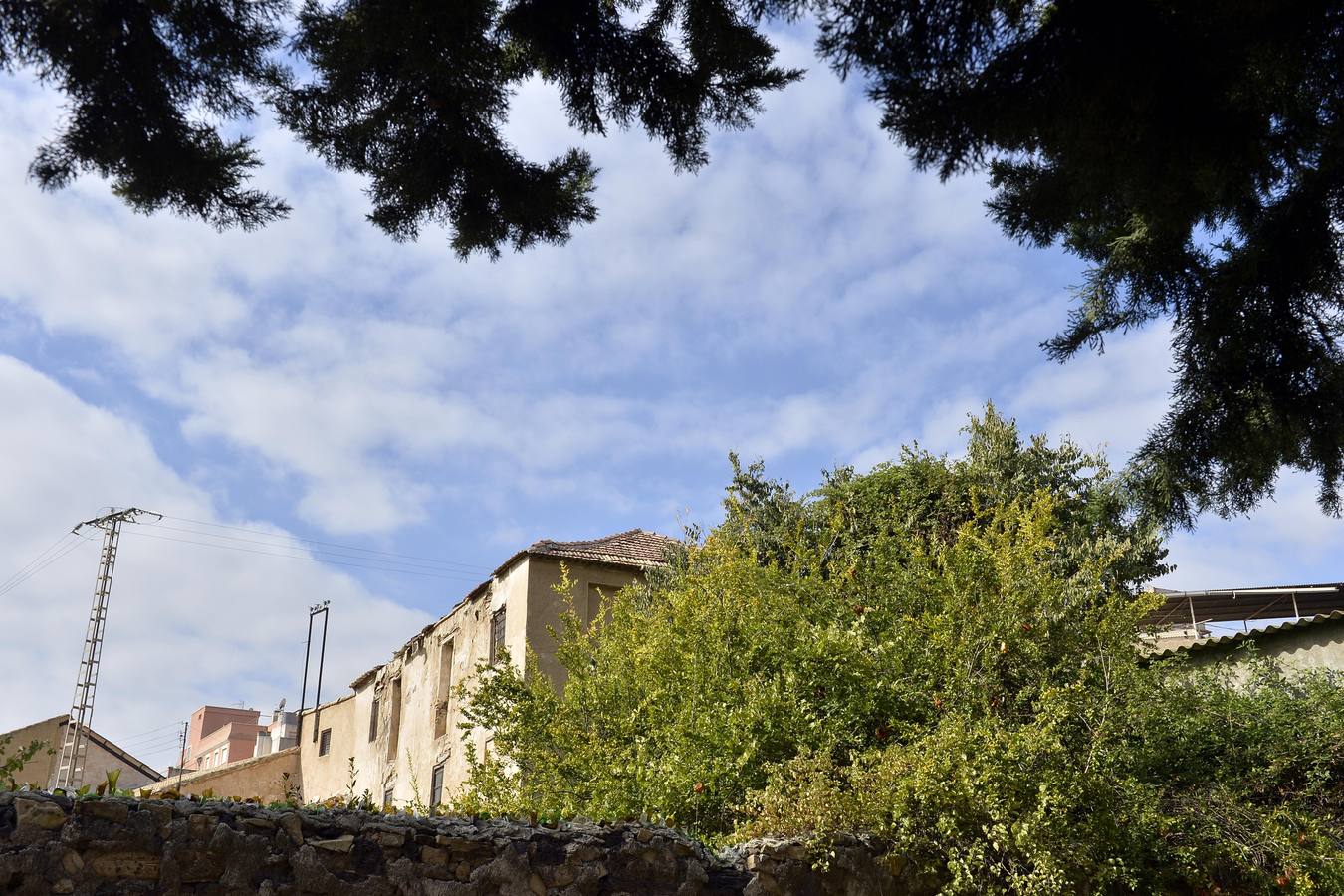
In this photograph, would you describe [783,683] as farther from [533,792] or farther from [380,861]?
[380,861]

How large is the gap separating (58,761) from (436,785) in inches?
540

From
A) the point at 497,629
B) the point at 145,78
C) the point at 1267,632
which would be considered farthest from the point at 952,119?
the point at 497,629

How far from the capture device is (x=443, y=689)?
21938 millimetres

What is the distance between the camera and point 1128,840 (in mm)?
7715

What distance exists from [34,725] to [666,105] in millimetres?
30849

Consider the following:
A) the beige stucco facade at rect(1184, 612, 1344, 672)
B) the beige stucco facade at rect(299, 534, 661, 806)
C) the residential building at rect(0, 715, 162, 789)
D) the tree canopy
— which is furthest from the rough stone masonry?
the residential building at rect(0, 715, 162, 789)

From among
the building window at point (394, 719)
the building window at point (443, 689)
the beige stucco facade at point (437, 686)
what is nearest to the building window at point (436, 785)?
the beige stucco facade at point (437, 686)

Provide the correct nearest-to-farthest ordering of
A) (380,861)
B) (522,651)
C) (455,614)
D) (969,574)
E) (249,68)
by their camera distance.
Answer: (249,68), (380,861), (969,574), (522,651), (455,614)

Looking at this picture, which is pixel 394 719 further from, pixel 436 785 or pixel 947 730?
pixel 947 730

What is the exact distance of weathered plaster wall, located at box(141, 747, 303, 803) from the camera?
89.9ft

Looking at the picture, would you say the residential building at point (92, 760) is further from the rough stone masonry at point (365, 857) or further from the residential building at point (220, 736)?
the rough stone masonry at point (365, 857)

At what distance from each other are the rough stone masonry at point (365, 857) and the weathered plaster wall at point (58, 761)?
23.2 meters

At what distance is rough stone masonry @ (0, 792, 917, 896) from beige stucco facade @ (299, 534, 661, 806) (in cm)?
816

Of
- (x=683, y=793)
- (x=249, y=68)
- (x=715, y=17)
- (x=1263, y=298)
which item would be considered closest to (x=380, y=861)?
(x=683, y=793)
